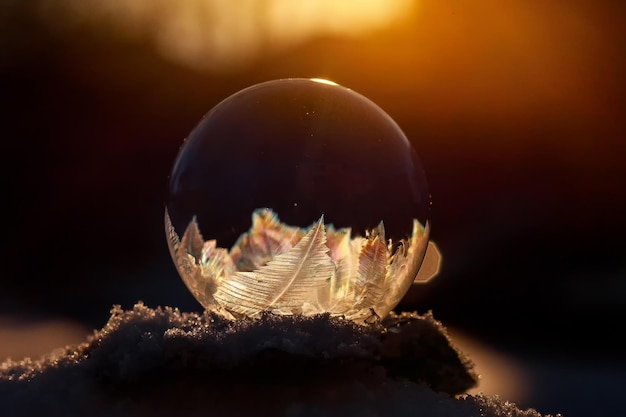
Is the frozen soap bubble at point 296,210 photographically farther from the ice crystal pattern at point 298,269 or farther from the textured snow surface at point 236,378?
the textured snow surface at point 236,378

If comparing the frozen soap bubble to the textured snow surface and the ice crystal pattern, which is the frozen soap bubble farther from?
the textured snow surface

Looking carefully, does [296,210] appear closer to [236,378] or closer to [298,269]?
[298,269]

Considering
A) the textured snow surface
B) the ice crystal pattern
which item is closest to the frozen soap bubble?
the ice crystal pattern

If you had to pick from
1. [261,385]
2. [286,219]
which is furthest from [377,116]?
[261,385]

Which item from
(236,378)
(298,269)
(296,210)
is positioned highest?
(296,210)

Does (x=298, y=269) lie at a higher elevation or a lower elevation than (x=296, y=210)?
lower

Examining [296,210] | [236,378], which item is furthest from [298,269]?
[236,378]
